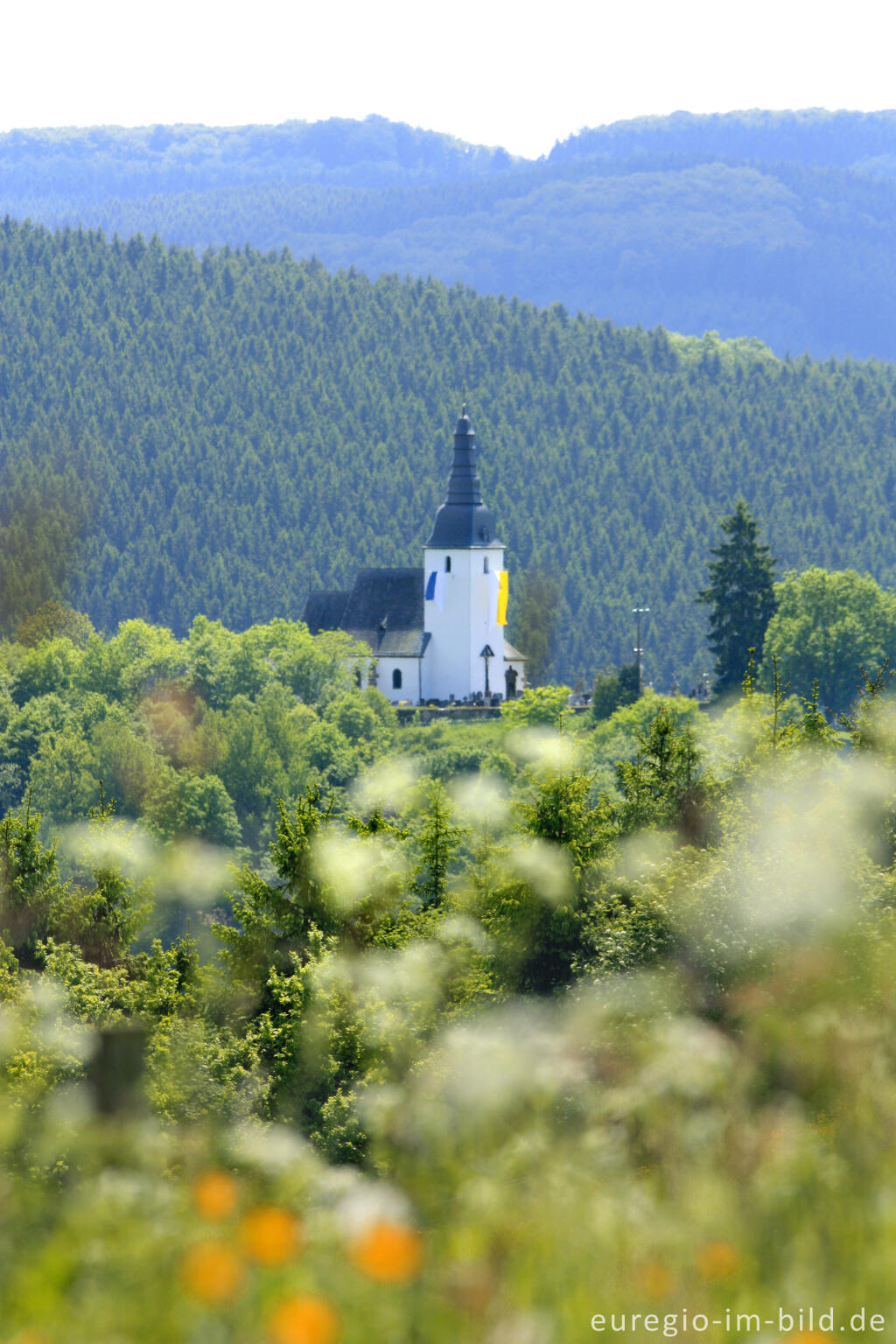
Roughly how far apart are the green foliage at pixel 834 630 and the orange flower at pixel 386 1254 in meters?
104

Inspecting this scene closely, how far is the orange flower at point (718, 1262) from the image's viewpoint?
642 centimetres

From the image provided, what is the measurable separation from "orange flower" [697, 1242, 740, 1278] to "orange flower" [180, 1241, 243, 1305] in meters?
1.50

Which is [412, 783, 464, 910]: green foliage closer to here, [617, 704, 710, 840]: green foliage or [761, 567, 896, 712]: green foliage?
[617, 704, 710, 840]: green foliage

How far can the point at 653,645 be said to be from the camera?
650 ft

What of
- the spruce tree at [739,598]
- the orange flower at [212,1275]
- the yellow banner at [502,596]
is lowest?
the yellow banner at [502,596]

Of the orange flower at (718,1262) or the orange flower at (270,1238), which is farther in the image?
the orange flower at (718,1262)

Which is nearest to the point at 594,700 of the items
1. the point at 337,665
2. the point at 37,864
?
the point at 337,665

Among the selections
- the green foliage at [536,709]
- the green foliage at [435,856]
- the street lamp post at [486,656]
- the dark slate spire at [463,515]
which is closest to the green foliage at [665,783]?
the green foliage at [435,856]

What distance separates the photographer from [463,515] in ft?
457

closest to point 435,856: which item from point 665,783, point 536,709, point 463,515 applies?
point 665,783

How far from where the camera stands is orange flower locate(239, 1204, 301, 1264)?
19.8 ft

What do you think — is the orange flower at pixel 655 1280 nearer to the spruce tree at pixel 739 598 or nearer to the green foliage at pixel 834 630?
the spruce tree at pixel 739 598

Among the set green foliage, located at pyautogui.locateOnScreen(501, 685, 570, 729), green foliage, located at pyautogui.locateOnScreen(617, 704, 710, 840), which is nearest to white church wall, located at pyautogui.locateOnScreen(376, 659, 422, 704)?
green foliage, located at pyautogui.locateOnScreen(501, 685, 570, 729)

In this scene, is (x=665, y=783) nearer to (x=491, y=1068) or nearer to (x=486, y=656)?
(x=491, y=1068)
